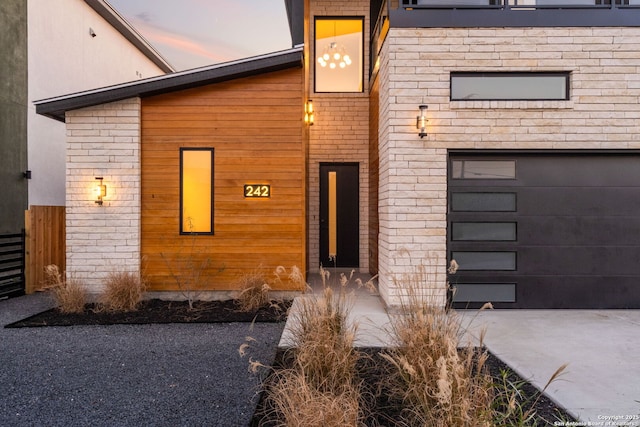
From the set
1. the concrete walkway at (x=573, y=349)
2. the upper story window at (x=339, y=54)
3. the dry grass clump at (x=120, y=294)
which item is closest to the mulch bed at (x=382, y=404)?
the concrete walkway at (x=573, y=349)

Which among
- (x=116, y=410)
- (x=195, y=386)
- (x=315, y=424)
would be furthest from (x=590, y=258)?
(x=116, y=410)

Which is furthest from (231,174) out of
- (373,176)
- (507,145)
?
(507,145)

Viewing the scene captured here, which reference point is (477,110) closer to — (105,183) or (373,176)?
(373,176)

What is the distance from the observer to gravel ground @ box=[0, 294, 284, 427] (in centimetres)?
282

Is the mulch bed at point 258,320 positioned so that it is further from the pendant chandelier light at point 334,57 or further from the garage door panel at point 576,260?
the pendant chandelier light at point 334,57

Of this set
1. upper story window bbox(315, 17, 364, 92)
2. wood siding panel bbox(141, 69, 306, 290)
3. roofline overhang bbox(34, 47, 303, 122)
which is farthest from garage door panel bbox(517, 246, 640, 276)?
upper story window bbox(315, 17, 364, 92)

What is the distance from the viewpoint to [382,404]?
9.23 feet

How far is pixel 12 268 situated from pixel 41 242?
2.09 ft

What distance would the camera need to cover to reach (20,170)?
30.5 ft

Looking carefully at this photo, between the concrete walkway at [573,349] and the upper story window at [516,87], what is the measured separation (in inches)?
125

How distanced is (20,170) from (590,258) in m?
12.1

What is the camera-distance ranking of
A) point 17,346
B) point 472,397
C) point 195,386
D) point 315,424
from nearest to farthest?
1. point 315,424
2. point 472,397
3. point 195,386
4. point 17,346

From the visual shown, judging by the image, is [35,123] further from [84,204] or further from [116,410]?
[116,410]

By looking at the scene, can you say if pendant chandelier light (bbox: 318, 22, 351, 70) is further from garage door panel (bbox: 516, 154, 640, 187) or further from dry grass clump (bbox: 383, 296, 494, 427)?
dry grass clump (bbox: 383, 296, 494, 427)
